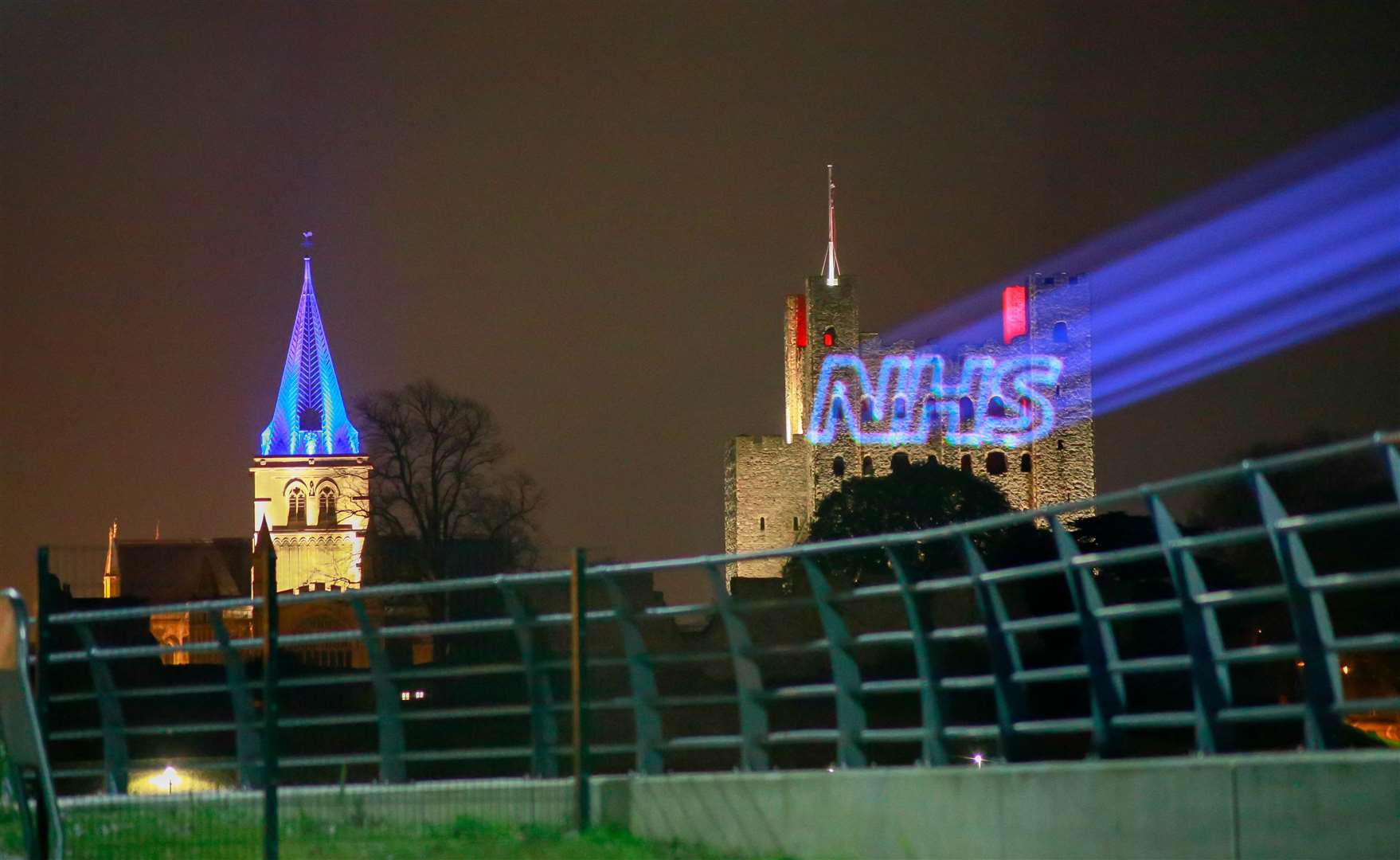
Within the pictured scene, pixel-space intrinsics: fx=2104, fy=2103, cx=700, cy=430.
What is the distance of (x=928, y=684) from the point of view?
7309 millimetres

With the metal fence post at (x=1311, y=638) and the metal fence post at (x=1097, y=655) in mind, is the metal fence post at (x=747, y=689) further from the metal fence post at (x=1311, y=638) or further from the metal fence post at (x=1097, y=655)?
the metal fence post at (x=1311, y=638)

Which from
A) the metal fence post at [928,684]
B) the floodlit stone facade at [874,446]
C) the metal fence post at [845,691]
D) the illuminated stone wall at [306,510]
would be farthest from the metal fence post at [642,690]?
the illuminated stone wall at [306,510]

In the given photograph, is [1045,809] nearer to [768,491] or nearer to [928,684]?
[928,684]

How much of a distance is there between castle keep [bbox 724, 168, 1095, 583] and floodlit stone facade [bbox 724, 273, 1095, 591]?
1.7 inches

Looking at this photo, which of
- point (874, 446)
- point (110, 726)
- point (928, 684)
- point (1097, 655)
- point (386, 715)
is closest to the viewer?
point (1097, 655)

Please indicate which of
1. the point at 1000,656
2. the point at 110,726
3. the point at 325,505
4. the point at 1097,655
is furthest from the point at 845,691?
the point at 325,505

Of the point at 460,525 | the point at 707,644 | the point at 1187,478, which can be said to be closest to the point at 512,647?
the point at 707,644

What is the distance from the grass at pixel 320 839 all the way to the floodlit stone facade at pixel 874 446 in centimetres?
7146

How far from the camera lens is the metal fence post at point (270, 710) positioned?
262 inches

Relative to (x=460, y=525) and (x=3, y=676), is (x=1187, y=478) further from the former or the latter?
(x=460, y=525)

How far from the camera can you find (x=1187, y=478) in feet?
19.2

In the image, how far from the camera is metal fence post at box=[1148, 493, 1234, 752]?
602cm

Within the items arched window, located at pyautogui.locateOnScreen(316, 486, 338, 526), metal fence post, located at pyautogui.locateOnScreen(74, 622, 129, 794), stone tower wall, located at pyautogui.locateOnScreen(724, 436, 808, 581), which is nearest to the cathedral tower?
arched window, located at pyautogui.locateOnScreen(316, 486, 338, 526)

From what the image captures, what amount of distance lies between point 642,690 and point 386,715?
1447mm
